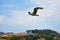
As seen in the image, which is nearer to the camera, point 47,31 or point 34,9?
point 34,9

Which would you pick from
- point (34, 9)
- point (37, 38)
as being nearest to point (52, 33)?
point (37, 38)

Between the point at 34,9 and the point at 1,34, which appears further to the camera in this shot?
the point at 1,34

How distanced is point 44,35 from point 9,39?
11.8 feet

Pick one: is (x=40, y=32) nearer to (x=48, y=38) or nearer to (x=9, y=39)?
(x=48, y=38)

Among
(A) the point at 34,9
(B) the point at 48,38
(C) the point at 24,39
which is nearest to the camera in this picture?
(A) the point at 34,9

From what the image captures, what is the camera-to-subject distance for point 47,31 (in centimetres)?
2800

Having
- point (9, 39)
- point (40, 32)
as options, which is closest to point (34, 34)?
point (40, 32)

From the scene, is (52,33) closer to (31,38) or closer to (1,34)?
(31,38)

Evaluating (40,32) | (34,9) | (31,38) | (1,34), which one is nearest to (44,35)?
(40,32)

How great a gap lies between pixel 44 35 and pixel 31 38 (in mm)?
2163

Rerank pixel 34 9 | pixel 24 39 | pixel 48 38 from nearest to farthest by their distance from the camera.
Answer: pixel 34 9 < pixel 24 39 < pixel 48 38

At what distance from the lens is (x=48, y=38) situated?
88.1ft

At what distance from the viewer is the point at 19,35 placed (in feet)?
85.3

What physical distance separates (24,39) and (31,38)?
3.02 ft
